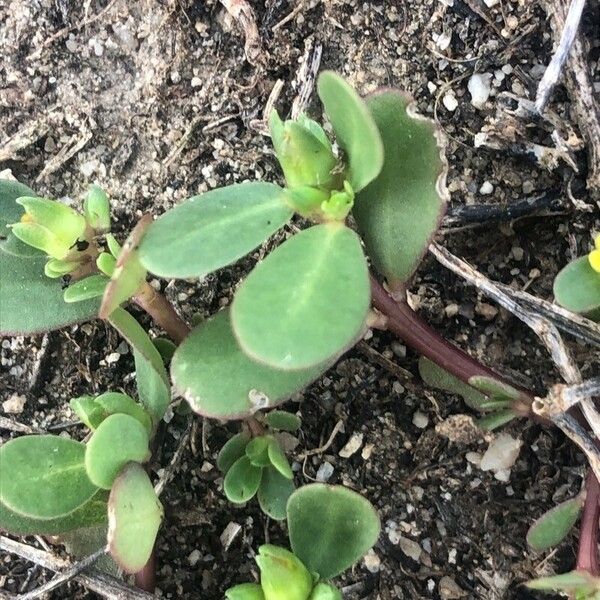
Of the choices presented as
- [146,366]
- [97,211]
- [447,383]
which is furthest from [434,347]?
[97,211]

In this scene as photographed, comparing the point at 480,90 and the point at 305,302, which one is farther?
the point at 480,90

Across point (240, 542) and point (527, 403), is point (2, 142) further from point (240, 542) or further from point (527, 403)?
point (527, 403)

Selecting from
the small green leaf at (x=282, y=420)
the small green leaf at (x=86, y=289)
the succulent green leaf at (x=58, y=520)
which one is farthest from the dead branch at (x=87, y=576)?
the small green leaf at (x=86, y=289)

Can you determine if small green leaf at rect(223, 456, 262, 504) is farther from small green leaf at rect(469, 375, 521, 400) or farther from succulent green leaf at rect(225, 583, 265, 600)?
small green leaf at rect(469, 375, 521, 400)

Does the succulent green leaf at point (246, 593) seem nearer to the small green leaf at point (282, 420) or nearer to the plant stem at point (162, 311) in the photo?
the small green leaf at point (282, 420)

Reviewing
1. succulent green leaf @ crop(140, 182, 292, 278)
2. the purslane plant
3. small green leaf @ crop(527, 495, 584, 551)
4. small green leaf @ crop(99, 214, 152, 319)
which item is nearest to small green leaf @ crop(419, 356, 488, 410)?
the purslane plant

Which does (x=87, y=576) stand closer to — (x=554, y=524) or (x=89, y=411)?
(x=89, y=411)
